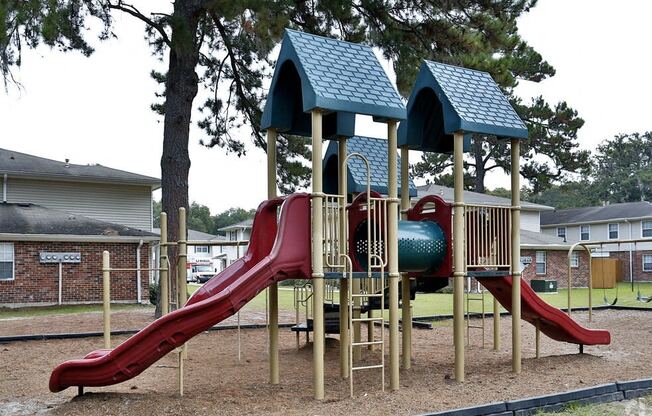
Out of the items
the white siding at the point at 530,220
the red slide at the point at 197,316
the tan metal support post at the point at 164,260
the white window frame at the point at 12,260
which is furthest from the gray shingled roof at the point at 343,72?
the white siding at the point at 530,220

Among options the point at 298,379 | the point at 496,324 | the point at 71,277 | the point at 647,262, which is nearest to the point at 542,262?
the point at 647,262

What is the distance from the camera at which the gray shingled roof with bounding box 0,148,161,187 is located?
24031mm

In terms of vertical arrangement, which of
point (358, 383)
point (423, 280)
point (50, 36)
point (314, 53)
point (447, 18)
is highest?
point (447, 18)

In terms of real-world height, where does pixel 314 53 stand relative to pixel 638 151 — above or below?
below

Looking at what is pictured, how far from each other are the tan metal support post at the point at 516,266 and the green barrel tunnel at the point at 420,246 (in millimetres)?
1034

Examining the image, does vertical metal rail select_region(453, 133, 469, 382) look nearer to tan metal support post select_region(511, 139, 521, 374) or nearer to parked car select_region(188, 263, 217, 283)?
tan metal support post select_region(511, 139, 521, 374)

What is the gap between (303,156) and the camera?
18875mm

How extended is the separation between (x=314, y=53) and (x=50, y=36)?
23.6ft

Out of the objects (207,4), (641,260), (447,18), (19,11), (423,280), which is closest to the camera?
(423,280)

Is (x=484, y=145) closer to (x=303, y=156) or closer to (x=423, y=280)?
(x=303, y=156)

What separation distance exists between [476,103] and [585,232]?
1490 inches

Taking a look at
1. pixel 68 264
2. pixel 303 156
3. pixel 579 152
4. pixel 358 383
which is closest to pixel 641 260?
pixel 579 152

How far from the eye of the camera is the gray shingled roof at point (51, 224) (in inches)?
821

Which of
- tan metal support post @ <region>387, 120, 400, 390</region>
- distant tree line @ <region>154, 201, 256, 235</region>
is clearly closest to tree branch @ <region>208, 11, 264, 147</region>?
tan metal support post @ <region>387, 120, 400, 390</region>
